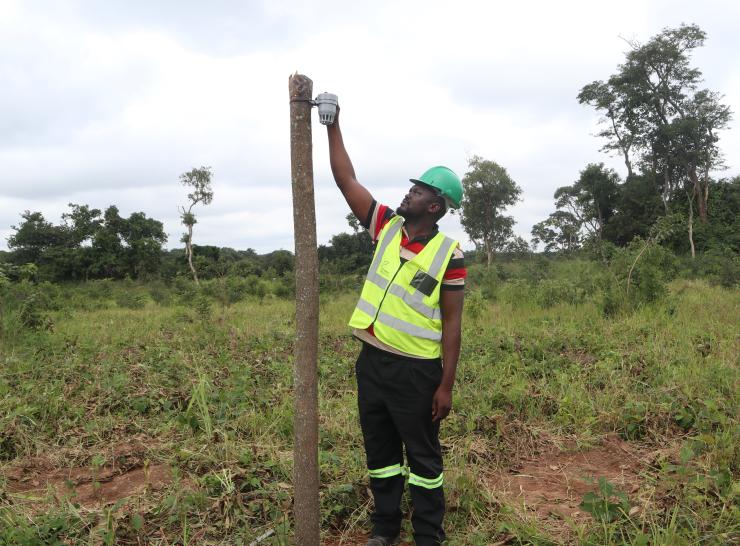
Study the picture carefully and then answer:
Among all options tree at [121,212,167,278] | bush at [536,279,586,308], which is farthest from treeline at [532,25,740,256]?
tree at [121,212,167,278]

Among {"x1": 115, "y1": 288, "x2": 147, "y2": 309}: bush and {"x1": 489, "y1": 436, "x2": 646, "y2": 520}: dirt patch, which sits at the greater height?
{"x1": 115, "y1": 288, "x2": 147, "y2": 309}: bush

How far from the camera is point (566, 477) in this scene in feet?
10.6

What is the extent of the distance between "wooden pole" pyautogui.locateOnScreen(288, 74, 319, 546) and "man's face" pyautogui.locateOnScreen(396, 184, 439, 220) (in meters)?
0.49

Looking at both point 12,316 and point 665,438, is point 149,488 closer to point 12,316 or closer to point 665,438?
point 665,438

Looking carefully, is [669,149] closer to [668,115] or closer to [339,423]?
[668,115]

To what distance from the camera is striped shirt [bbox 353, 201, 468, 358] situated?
2422 millimetres

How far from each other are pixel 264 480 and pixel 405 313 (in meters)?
1.51

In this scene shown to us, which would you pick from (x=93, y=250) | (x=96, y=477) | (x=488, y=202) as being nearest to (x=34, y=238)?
(x=93, y=250)

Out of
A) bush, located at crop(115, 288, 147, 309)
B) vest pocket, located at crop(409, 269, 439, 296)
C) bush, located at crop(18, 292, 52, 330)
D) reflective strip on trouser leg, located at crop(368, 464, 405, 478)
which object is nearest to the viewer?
vest pocket, located at crop(409, 269, 439, 296)

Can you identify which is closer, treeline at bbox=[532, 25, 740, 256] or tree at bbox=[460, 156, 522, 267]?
treeline at bbox=[532, 25, 740, 256]

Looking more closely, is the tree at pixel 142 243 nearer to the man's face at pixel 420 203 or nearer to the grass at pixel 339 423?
the grass at pixel 339 423

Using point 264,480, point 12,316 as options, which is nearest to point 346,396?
point 264,480

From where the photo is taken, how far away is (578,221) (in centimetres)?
2814

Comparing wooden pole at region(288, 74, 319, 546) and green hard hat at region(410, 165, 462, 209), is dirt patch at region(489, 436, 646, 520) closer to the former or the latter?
wooden pole at region(288, 74, 319, 546)
